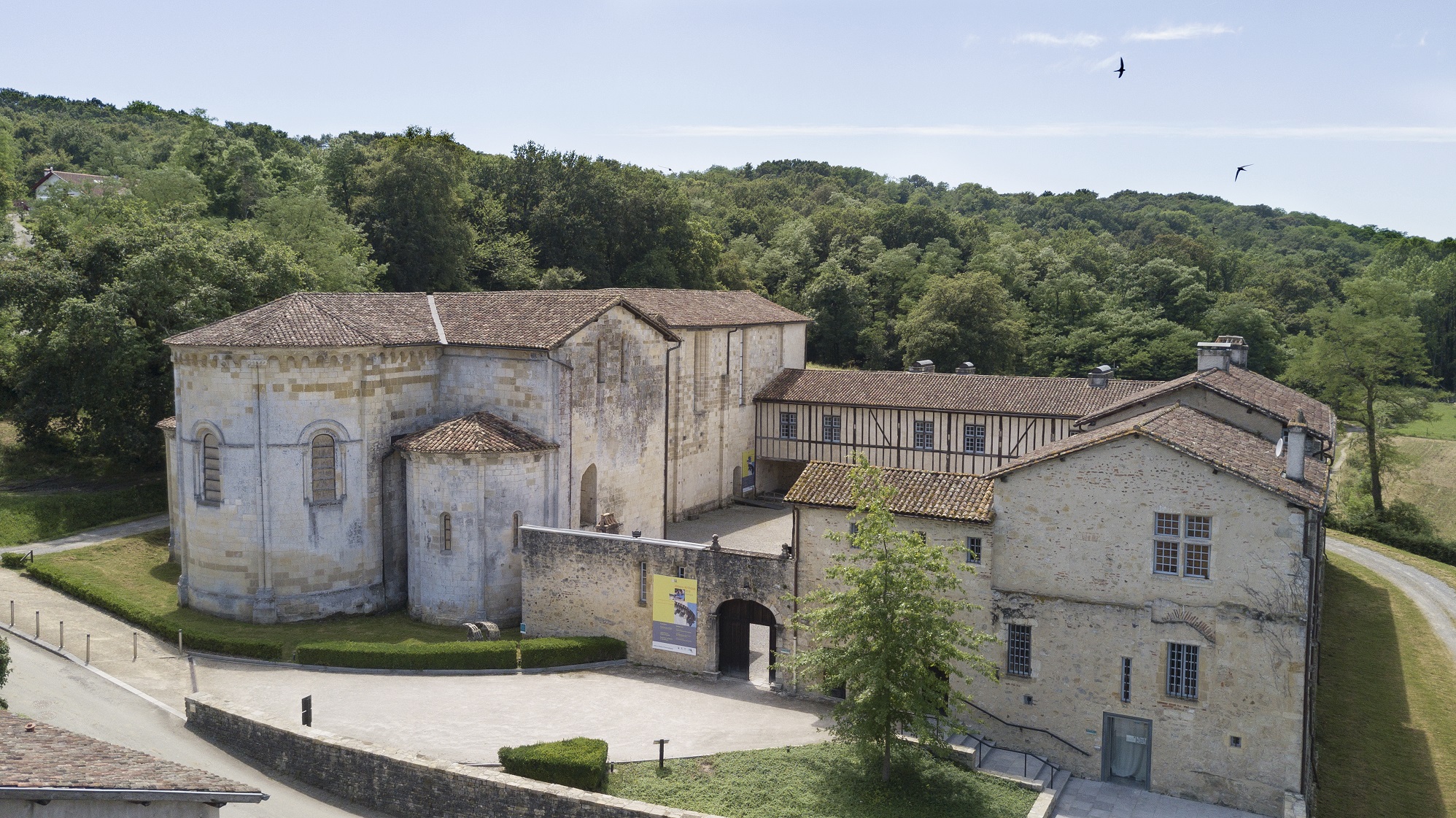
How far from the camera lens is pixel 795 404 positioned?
50844mm

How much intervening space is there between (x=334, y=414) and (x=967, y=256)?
255 ft

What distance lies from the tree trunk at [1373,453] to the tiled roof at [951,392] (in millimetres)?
18097

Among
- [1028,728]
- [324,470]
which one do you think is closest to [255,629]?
[324,470]

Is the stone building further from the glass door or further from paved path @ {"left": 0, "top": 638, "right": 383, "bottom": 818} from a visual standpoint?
the glass door

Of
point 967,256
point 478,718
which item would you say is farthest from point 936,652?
point 967,256

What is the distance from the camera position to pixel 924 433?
155ft

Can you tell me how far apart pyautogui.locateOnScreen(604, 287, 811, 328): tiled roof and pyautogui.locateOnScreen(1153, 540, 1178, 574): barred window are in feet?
74.1

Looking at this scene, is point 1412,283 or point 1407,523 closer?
point 1407,523

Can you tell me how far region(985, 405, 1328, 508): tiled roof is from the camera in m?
22.8

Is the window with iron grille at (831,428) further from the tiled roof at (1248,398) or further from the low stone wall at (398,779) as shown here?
the low stone wall at (398,779)

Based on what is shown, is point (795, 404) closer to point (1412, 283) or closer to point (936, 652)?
point (936, 652)

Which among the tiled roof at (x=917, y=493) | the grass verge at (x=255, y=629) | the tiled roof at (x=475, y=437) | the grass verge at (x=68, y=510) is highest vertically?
the tiled roof at (x=475, y=437)

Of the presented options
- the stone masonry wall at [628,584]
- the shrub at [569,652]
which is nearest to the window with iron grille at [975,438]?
the stone masonry wall at [628,584]

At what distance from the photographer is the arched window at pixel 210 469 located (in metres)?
32.4
